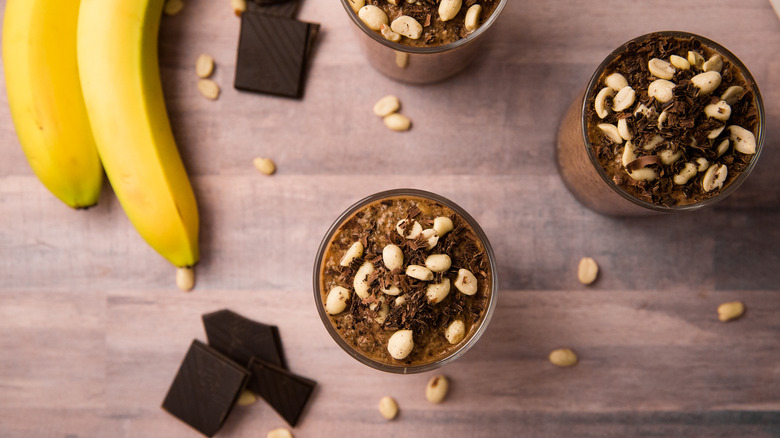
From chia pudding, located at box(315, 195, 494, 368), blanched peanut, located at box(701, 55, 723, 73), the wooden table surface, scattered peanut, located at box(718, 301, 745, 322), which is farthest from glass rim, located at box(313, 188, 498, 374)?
scattered peanut, located at box(718, 301, 745, 322)

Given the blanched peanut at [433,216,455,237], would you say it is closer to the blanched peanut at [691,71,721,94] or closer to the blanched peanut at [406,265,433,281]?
the blanched peanut at [406,265,433,281]

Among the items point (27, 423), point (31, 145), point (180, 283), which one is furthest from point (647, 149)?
point (27, 423)

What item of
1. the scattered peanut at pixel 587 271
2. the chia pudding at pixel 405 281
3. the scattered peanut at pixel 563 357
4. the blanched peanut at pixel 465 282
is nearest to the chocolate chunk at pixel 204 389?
the chia pudding at pixel 405 281

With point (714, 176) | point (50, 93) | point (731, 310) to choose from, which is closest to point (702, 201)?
point (714, 176)

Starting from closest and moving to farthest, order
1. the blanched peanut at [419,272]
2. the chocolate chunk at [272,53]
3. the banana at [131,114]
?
the blanched peanut at [419,272] → the banana at [131,114] → the chocolate chunk at [272,53]

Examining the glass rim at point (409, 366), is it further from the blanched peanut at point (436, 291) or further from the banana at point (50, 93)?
the banana at point (50, 93)

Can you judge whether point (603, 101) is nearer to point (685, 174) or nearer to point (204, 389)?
point (685, 174)

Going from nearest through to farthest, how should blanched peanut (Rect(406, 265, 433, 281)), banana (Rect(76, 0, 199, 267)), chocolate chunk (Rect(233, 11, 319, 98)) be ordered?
blanched peanut (Rect(406, 265, 433, 281))
banana (Rect(76, 0, 199, 267))
chocolate chunk (Rect(233, 11, 319, 98))

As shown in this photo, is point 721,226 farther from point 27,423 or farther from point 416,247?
point 27,423
